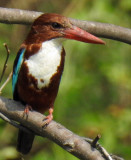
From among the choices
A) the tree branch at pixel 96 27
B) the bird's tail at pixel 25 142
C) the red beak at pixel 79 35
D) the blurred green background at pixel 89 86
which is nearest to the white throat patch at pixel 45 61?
the red beak at pixel 79 35

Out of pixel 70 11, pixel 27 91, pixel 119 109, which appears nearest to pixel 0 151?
pixel 27 91

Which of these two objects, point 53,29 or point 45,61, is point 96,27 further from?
point 45,61

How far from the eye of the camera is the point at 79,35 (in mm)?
3564

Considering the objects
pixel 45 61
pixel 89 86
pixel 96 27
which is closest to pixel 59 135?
pixel 45 61

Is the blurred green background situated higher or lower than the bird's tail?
higher

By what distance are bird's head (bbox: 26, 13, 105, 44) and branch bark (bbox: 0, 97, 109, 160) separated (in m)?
0.56

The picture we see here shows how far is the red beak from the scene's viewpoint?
11.4ft

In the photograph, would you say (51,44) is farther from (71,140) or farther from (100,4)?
(100,4)

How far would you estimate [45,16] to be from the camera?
362 cm

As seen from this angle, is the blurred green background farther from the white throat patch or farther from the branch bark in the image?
the branch bark

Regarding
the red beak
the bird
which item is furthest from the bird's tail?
the red beak

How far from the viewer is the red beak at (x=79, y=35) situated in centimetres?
347

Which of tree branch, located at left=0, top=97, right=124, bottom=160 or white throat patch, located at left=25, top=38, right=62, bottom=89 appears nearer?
tree branch, located at left=0, top=97, right=124, bottom=160

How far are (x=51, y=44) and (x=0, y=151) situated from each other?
1.39 meters
